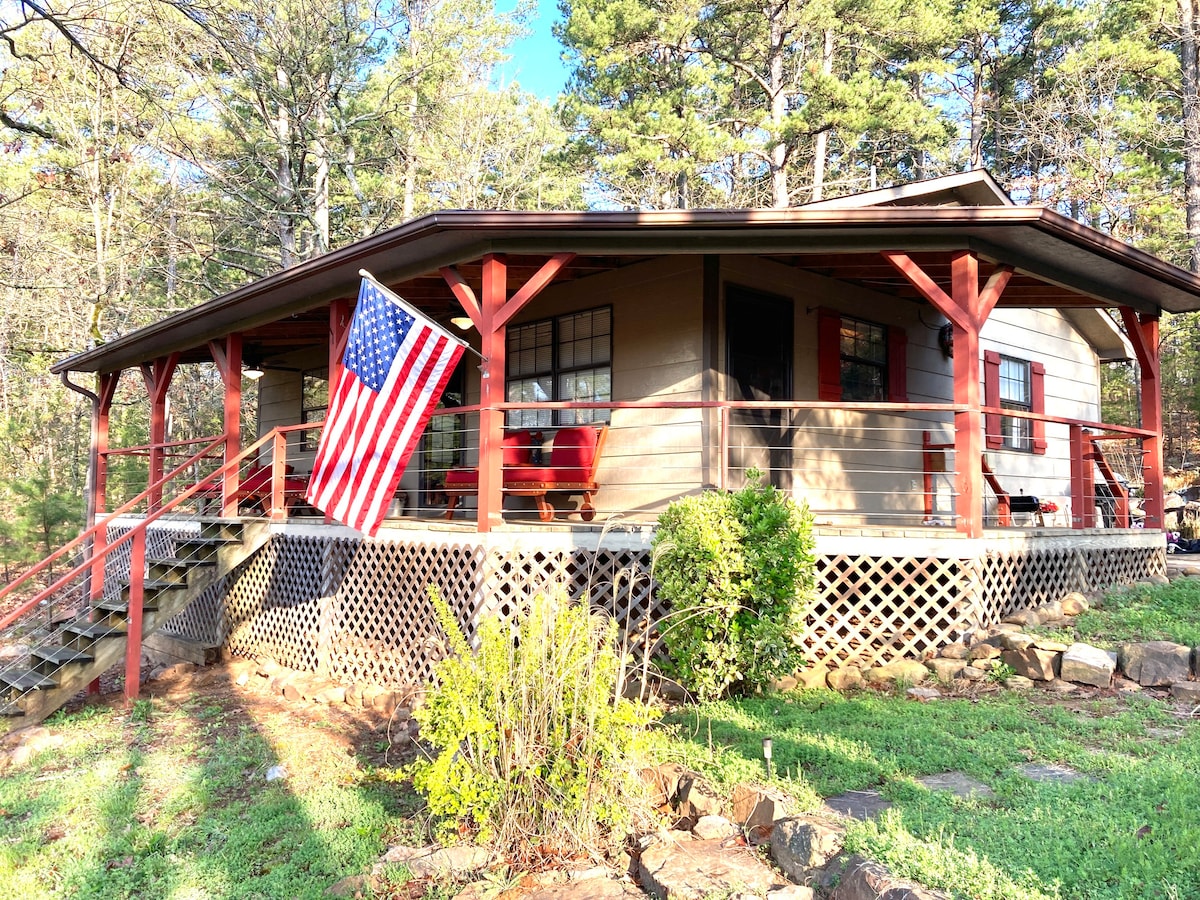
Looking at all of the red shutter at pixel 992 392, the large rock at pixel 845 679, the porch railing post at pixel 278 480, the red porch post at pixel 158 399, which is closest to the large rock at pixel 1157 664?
the large rock at pixel 845 679

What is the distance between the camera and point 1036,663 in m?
5.81

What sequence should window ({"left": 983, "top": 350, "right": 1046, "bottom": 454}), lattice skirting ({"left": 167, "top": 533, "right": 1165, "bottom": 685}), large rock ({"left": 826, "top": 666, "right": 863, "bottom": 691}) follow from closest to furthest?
1. large rock ({"left": 826, "top": 666, "right": 863, "bottom": 691})
2. lattice skirting ({"left": 167, "top": 533, "right": 1165, "bottom": 685})
3. window ({"left": 983, "top": 350, "right": 1046, "bottom": 454})

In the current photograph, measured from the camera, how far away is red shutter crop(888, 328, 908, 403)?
9883 mm

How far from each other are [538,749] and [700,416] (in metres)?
4.57

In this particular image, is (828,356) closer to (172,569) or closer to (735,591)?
(735,591)

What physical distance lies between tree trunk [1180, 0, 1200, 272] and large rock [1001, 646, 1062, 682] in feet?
48.5

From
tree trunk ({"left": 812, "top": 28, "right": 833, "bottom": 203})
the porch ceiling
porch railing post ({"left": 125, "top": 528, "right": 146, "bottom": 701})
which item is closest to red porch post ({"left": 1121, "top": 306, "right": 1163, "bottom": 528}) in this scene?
the porch ceiling

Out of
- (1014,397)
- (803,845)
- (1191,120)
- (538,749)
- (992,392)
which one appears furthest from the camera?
(1191,120)

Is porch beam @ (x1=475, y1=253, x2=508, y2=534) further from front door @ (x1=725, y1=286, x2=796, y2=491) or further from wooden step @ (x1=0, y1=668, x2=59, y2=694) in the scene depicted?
wooden step @ (x1=0, y1=668, x2=59, y2=694)

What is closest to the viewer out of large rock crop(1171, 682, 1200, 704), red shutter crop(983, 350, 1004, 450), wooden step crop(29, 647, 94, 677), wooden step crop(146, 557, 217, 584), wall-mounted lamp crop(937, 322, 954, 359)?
large rock crop(1171, 682, 1200, 704)

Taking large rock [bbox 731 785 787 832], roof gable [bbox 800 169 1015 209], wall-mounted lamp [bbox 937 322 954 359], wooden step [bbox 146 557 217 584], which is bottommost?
large rock [bbox 731 785 787 832]

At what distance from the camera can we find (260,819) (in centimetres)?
461

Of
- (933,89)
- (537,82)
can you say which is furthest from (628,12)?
(933,89)

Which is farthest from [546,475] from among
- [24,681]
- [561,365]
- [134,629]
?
[24,681]
